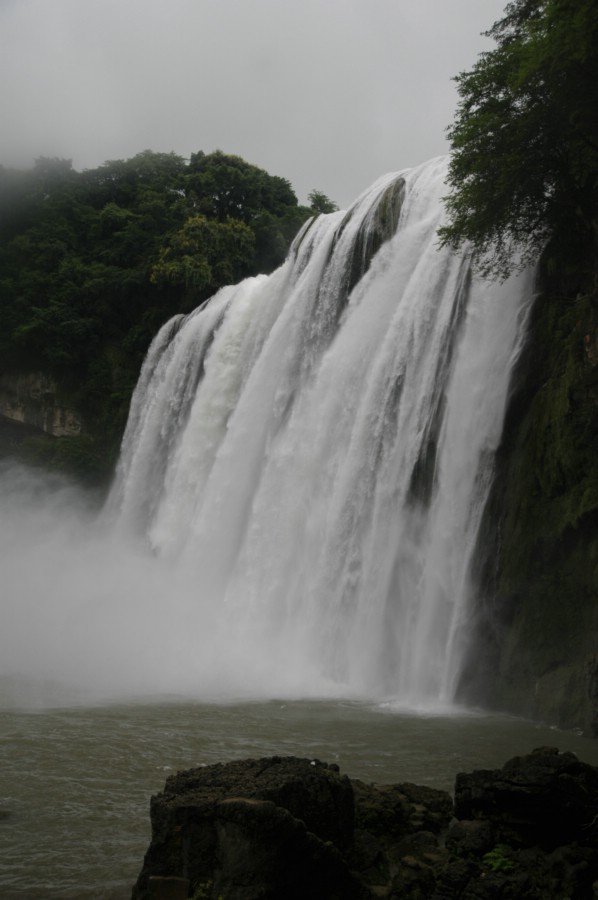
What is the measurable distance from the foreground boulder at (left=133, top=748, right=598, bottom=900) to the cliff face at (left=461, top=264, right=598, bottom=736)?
175 inches

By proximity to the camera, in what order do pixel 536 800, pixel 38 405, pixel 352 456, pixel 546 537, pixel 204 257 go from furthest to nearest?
1. pixel 38 405
2. pixel 204 257
3. pixel 352 456
4. pixel 546 537
5. pixel 536 800

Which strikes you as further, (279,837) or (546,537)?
(546,537)

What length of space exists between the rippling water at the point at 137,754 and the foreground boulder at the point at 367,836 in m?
0.48

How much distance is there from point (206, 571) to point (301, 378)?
4.74 metres

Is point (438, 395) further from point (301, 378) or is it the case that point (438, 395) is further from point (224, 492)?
point (224, 492)

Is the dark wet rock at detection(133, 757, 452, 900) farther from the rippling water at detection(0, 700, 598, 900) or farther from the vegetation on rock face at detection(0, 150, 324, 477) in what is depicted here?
the vegetation on rock face at detection(0, 150, 324, 477)

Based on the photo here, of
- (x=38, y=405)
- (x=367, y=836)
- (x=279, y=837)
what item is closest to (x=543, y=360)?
(x=367, y=836)

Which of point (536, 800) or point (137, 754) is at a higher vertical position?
point (536, 800)

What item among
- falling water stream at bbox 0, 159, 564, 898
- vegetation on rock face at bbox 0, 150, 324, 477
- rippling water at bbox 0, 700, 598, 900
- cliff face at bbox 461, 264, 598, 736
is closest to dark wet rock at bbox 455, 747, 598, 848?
rippling water at bbox 0, 700, 598, 900

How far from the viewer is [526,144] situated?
10.6m

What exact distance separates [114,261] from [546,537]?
86.9 ft

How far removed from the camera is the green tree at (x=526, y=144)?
31.7ft

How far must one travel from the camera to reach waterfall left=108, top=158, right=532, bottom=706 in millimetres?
11562

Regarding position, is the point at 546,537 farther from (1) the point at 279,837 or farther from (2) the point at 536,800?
(1) the point at 279,837
